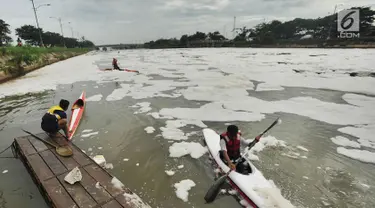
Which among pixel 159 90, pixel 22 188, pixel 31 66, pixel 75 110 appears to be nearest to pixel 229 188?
pixel 22 188

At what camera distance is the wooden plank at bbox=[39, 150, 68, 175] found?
4.51 meters

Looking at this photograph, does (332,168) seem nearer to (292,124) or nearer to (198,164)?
(292,124)

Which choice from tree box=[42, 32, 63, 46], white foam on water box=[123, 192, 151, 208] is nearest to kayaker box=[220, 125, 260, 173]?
white foam on water box=[123, 192, 151, 208]

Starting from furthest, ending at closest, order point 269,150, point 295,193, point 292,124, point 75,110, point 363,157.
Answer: point 75,110, point 292,124, point 269,150, point 363,157, point 295,193

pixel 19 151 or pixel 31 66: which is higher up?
pixel 31 66

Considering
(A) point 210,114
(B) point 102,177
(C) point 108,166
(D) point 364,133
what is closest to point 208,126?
(A) point 210,114

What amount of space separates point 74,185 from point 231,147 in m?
3.15

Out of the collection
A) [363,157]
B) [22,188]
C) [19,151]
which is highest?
[19,151]

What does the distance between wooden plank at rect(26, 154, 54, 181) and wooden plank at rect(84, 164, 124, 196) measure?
2.26 ft

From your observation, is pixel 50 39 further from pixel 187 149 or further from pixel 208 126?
pixel 187 149

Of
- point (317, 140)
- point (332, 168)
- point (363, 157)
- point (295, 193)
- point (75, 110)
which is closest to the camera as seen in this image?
point (295, 193)

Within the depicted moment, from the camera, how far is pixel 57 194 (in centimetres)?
380

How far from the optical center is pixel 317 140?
6812 mm

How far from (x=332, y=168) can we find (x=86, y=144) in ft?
21.4
